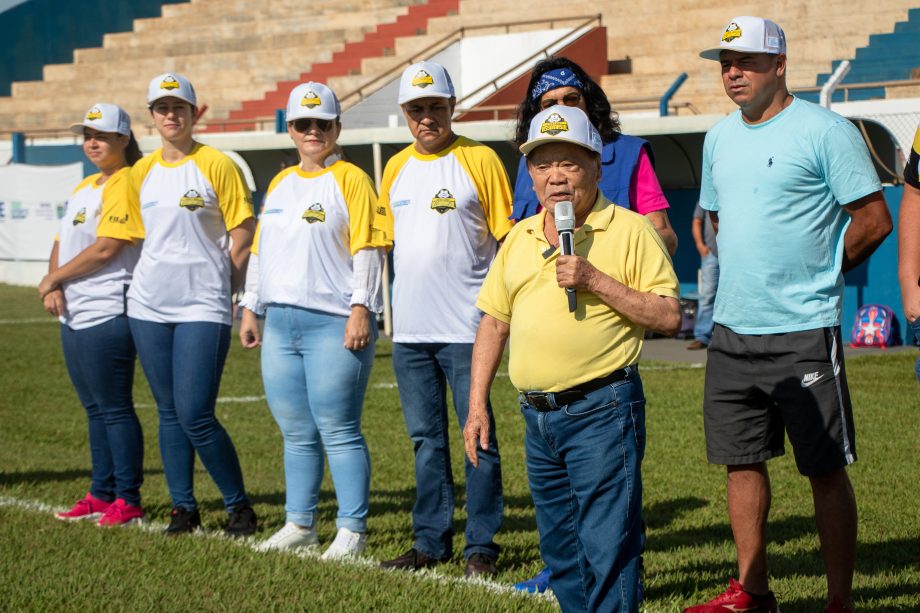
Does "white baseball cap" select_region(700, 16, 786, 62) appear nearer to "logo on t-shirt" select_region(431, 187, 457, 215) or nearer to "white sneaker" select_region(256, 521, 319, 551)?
"logo on t-shirt" select_region(431, 187, 457, 215)

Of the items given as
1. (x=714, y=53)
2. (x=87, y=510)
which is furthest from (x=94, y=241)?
(x=714, y=53)

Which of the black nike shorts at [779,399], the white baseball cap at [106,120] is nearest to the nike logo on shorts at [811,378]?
the black nike shorts at [779,399]

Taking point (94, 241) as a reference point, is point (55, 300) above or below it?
below

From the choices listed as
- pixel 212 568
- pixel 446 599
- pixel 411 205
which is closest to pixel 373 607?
pixel 446 599

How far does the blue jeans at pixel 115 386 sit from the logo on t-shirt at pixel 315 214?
1.42 meters

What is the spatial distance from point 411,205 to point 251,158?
541 inches

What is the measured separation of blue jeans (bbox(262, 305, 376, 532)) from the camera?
5.81 metres

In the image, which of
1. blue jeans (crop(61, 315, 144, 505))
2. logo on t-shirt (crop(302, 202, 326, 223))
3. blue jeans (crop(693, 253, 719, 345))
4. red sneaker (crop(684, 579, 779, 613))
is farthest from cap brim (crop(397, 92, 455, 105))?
blue jeans (crop(693, 253, 719, 345))

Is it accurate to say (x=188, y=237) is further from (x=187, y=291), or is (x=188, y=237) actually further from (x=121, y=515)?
(x=121, y=515)

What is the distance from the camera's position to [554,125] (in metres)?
3.95

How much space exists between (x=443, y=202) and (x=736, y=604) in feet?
6.79

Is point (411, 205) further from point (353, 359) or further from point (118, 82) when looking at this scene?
point (118, 82)

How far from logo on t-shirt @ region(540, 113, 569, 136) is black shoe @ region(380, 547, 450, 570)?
92.7 inches

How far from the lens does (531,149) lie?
4055 mm
